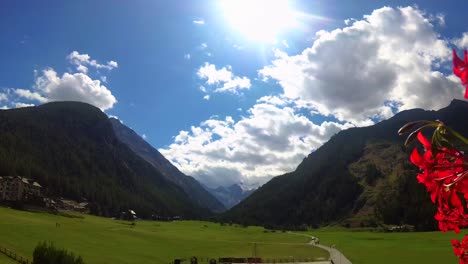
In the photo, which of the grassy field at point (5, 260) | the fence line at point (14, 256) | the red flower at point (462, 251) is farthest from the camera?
the fence line at point (14, 256)

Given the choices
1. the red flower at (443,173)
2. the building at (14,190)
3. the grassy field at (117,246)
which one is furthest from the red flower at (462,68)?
the building at (14,190)

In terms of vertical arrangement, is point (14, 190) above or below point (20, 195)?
above

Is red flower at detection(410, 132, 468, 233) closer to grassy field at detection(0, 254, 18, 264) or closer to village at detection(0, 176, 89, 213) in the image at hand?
grassy field at detection(0, 254, 18, 264)

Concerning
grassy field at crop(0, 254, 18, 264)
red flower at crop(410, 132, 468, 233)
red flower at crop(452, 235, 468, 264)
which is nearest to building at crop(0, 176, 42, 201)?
grassy field at crop(0, 254, 18, 264)

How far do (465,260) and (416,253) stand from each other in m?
89.4

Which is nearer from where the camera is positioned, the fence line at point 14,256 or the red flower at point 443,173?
the red flower at point 443,173

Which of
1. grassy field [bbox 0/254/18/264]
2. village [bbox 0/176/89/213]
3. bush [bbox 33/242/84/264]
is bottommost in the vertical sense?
grassy field [bbox 0/254/18/264]

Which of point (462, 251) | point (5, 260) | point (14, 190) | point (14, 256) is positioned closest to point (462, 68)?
point (462, 251)

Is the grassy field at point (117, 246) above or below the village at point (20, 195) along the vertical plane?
below

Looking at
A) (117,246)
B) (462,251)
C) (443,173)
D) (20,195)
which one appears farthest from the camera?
(20,195)

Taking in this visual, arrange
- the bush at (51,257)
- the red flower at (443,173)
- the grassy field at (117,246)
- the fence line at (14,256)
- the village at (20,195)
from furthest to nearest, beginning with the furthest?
the village at (20,195)
the grassy field at (117,246)
the fence line at (14,256)
the bush at (51,257)
the red flower at (443,173)

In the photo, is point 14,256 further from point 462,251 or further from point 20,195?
point 20,195

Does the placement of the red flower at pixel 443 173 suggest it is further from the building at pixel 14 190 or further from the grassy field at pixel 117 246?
the building at pixel 14 190

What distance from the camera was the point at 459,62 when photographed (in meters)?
1.99
